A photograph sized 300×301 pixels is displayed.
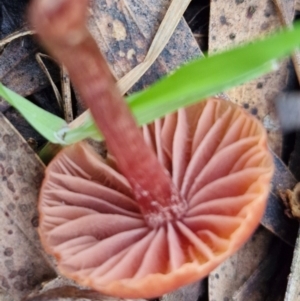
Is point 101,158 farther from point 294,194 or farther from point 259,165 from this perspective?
point 294,194

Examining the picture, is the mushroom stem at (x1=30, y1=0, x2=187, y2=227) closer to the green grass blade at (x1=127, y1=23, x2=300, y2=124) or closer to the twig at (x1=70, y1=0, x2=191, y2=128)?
the green grass blade at (x1=127, y1=23, x2=300, y2=124)

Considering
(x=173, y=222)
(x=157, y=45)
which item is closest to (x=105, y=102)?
(x=173, y=222)

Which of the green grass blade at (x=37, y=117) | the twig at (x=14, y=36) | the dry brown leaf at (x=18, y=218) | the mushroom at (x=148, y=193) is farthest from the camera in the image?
the twig at (x=14, y=36)

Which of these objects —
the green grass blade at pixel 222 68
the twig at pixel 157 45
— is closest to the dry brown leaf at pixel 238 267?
the twig at pixel 157 45

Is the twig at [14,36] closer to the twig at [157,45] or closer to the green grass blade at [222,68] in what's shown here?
the twig at [157,45]

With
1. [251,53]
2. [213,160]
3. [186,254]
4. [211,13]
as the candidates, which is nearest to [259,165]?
[213,160]

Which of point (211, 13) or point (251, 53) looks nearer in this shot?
point (251, 53)

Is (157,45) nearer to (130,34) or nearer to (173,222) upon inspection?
(130,34)

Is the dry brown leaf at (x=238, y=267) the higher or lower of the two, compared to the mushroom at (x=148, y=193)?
lower
